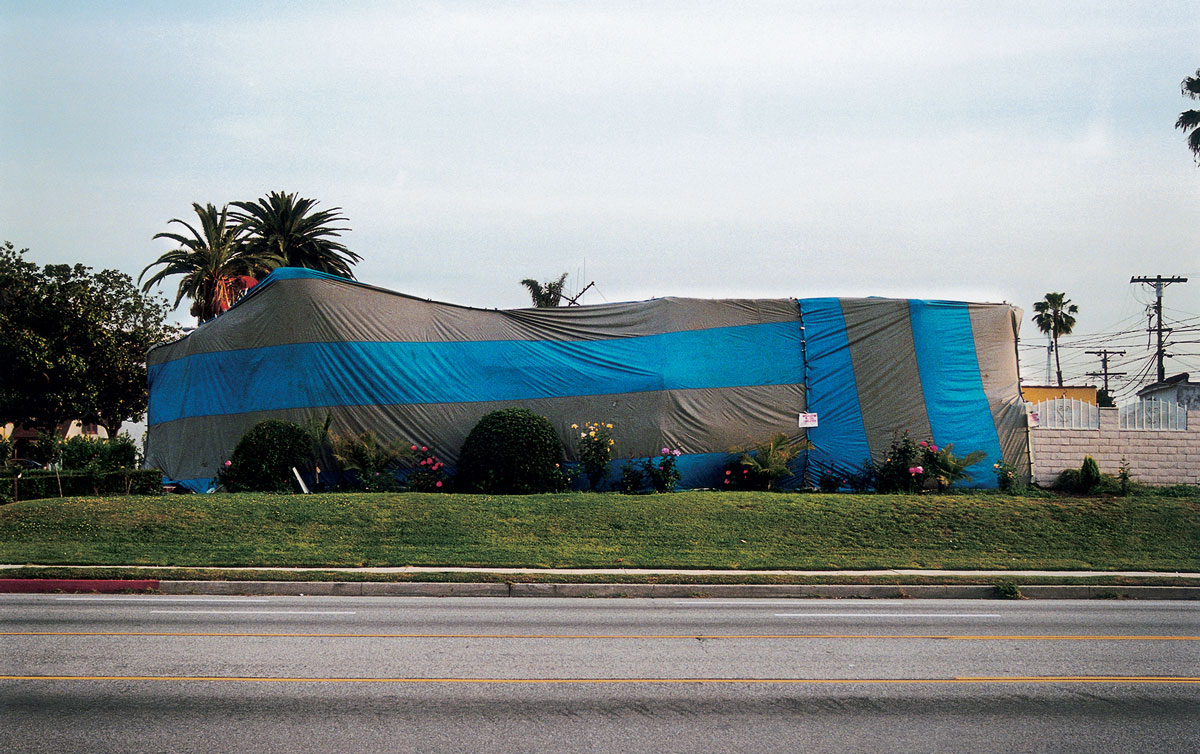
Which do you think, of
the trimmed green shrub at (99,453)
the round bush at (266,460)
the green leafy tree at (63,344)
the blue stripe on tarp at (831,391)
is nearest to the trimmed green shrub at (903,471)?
the blue stripe on tarp at (831,391)

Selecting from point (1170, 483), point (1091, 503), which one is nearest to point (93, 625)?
point (1091, 503)

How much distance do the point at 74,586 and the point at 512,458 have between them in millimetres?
10028

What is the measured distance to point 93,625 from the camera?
10.6 m

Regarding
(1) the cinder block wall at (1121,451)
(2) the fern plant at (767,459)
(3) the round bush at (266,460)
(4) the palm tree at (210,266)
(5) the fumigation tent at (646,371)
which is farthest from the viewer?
(4) the palm tree at (210,266)

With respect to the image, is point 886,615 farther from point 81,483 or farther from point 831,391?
point 81,483

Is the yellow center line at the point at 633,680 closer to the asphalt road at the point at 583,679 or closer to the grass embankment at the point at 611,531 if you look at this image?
the asphalt road at the point at 583,679

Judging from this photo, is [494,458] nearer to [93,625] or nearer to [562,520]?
[562,520]

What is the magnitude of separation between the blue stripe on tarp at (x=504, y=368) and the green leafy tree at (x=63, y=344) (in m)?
19.0

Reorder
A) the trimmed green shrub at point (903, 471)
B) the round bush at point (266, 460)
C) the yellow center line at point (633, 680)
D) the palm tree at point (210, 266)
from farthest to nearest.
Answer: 1. the palm tree at point (210, 266)
2. the trimmed green shrub at point (903, 471)
3. the round bush at point (266, 460)
4. the yellow center line at point (633, 680)

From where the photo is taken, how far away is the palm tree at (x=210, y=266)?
3775 centimetres

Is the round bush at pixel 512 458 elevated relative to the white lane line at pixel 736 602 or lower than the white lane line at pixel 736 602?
elevated

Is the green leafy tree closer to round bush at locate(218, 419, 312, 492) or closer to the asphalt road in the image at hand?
round bush at locate(218, 419, 312, 492)

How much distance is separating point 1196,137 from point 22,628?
40023 mm

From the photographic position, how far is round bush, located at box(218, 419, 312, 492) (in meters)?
22.2
